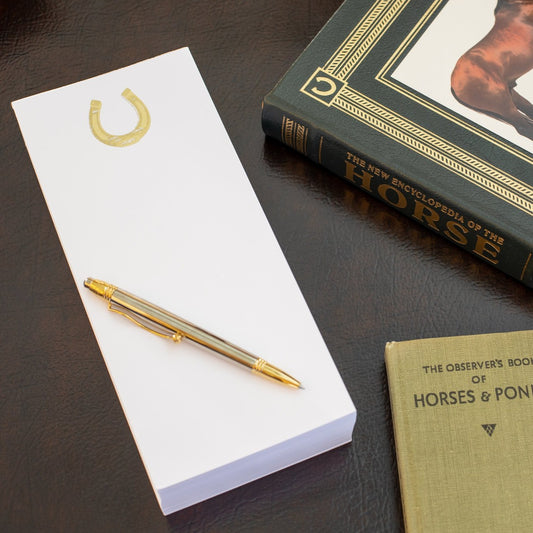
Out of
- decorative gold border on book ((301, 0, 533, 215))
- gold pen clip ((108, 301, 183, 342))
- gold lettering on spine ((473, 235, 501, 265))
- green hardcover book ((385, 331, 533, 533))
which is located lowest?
green hardcover book ((385, 331, 533, 533))

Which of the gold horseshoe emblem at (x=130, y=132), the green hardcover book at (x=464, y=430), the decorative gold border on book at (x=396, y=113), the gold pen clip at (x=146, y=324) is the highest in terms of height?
the gold horseshoe emblem at (x=130, y=132)

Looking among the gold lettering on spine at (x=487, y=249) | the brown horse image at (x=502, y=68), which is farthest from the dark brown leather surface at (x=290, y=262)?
the brown horse image at (x=502, y=68)

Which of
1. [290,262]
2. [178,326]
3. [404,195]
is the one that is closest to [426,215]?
[404,195]

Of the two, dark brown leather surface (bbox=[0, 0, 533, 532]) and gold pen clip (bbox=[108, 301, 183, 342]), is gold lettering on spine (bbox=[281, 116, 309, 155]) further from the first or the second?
gold pen clip (bbox=[108, 301, 183, 342])

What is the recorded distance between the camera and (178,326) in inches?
24.3

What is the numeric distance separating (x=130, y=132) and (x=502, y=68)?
0.35 m

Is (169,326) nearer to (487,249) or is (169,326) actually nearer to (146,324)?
(146,324)

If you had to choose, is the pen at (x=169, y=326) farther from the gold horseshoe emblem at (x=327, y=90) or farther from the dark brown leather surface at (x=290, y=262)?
the gold horseshoe emblem at (x=327, y=90)

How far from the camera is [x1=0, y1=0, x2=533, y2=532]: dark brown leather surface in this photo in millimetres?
616

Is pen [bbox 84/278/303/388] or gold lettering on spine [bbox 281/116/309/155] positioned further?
gold lettering on spine [bbox 281/116/309/155]

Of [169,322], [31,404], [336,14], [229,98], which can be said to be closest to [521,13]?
[336,14]

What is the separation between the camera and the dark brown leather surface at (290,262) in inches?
24.3

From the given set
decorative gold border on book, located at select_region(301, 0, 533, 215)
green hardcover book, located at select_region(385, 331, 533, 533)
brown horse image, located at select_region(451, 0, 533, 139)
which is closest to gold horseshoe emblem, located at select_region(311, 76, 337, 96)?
decorative gold border on book, located at select_region(301, 0, 533, 215)

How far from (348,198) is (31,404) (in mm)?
339
